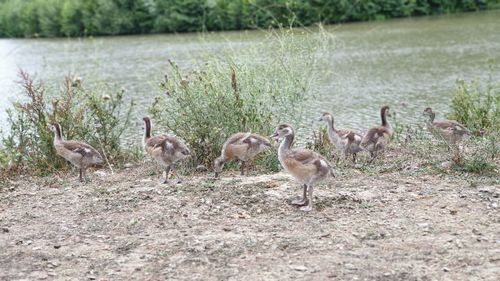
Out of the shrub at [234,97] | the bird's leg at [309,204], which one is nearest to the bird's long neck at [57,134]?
the shrub at [234,97]

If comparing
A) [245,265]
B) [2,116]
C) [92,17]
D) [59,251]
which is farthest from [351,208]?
[92,17]

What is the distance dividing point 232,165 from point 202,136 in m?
0.67

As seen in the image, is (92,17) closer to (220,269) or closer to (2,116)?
(2,116)

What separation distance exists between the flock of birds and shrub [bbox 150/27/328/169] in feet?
2.39

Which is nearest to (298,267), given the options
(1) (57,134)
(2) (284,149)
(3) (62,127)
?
(2) (284,149)

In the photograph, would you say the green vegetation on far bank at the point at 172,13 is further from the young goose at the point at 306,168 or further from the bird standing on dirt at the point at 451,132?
the young goose at the point at 306,168

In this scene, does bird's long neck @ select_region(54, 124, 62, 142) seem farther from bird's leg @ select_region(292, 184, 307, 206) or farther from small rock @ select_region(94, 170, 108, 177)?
bird's leg @ select_region(292, 184, 307, 206)

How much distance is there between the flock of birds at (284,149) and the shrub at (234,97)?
73 centimetres

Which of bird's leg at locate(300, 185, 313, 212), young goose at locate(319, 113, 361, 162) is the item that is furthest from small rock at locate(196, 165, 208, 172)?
bird's leg at locate(300, 185, 313, 212)

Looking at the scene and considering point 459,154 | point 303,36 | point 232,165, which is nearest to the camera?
point 459,154

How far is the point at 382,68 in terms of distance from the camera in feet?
80.8

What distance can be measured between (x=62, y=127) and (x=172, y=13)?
33.6 meters

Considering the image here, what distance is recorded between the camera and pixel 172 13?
145 ft

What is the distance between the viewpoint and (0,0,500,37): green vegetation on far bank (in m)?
40.2
